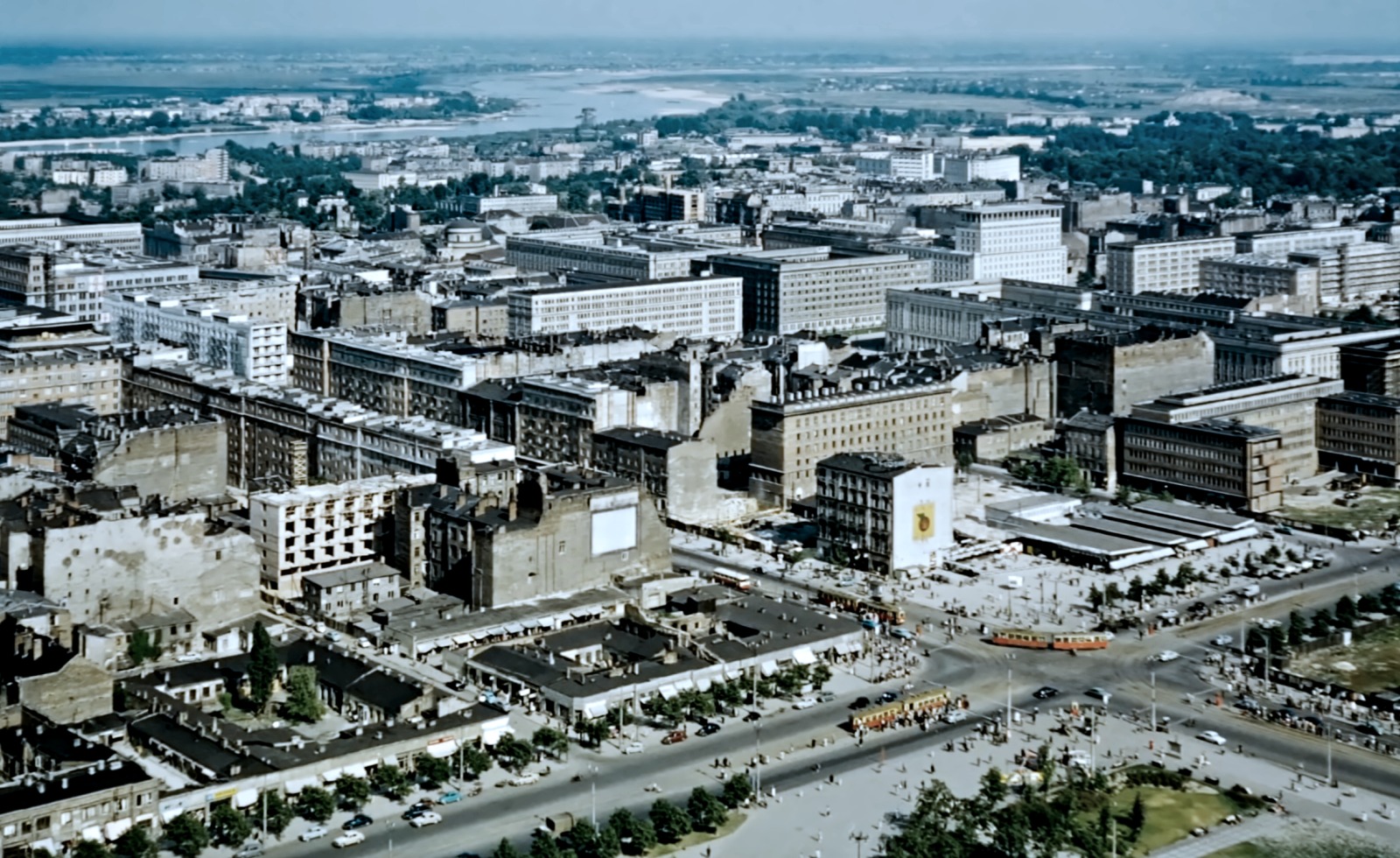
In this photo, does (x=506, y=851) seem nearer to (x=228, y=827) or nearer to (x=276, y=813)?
(x=276, y=813)

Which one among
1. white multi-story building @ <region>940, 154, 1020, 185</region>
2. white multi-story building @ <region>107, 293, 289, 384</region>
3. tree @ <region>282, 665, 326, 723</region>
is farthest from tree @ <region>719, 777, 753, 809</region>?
white multi-story building @ <region>940, 154, 1020, 185</region>

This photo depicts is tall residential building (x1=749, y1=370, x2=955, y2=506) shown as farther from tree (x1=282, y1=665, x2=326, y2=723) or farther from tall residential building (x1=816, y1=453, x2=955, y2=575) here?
tree (x1=282, y1=665, x2=326, y2=723)

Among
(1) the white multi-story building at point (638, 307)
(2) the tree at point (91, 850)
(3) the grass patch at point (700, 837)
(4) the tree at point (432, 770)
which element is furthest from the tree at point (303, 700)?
(1) the white multi-story building at point (638, 307)

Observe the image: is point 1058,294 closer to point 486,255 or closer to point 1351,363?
point 1351,363

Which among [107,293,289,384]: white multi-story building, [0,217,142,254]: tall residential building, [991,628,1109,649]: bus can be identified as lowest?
[991,628,1109,649]: bus

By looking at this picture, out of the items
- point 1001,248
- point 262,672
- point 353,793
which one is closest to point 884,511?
point 262,672
